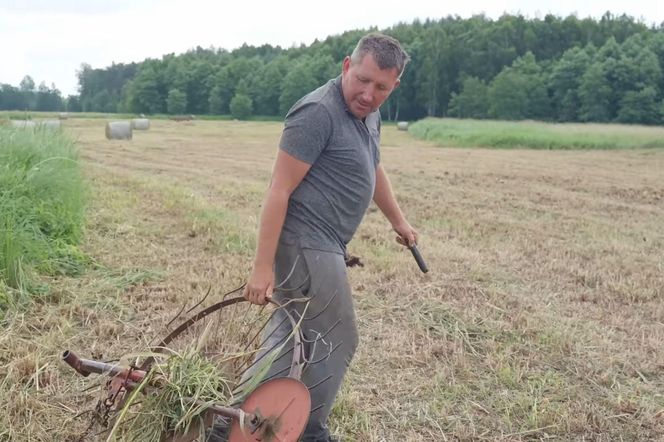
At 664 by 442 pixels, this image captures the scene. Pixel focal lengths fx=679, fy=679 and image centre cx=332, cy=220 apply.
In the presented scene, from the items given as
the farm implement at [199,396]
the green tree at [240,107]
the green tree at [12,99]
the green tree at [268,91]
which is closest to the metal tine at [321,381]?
the farm implement at [199,396]

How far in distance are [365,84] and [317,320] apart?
0.99 meters

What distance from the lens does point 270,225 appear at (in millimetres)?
2670

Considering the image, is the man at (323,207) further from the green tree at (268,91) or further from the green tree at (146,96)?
the green tree at (146,96)

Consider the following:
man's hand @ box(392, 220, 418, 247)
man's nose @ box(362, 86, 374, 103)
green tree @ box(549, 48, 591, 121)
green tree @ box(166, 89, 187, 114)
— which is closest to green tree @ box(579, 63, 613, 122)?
green tree @ box(549, 48, 591, 121)

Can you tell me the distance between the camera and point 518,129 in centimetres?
→ 2917

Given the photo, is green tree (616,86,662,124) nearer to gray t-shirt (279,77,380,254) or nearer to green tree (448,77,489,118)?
green tree (448,77,489,118)

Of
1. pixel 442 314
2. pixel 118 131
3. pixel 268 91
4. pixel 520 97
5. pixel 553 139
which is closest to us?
pixel 442 314

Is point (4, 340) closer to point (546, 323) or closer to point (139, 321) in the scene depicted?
point (139, 321)

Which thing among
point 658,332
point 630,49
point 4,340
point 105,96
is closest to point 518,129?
point 658,332

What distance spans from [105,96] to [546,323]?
104 m

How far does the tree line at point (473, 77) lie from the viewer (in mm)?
54250

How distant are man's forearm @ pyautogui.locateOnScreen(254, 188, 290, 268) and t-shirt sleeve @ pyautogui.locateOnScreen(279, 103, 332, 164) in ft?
0.57

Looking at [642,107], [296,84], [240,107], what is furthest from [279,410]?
[296,84]

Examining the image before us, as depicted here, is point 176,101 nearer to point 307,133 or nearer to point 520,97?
point 520,97
